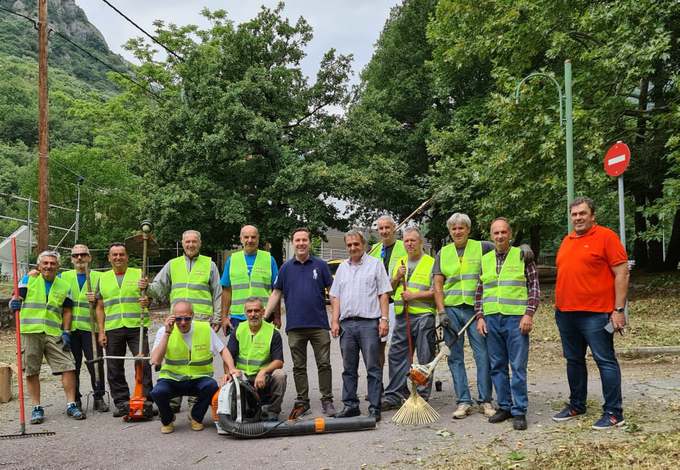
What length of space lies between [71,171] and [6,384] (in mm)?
14931

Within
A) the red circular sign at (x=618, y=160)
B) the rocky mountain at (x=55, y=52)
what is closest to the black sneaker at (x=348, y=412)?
the red circular sign at (x=618, y=160)

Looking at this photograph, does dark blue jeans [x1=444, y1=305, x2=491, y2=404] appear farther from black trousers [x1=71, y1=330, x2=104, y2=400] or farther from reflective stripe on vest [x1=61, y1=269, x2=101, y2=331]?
reflective stripe on vest [x1=61, y1=269, x2=101, y2=331]

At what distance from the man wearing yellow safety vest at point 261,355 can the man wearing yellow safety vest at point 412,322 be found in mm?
1183

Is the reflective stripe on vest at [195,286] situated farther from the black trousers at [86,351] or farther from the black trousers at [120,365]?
the black trousers at [86,351]

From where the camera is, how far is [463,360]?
6.52 m

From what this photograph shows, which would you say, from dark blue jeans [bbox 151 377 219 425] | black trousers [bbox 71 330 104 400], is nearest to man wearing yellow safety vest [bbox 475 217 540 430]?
dark blue jeans [bbox 151 377 219 425]

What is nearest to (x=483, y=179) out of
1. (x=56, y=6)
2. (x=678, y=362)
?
(x=678, y=362)

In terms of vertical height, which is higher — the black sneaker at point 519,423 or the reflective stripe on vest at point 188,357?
the reflective stripe on vest at point 188,357

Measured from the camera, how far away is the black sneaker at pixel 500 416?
6.03 meters

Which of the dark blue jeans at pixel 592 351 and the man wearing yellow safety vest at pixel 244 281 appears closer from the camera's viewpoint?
the dark blue jeans at pixel 592 351

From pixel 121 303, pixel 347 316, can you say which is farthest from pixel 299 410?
pixel 121 303

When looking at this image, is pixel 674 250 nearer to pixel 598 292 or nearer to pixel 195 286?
pixel 598 292

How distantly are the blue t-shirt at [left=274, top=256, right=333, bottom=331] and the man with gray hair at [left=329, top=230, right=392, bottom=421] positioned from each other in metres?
0.14

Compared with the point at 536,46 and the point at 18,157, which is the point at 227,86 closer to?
the point at 536,46
